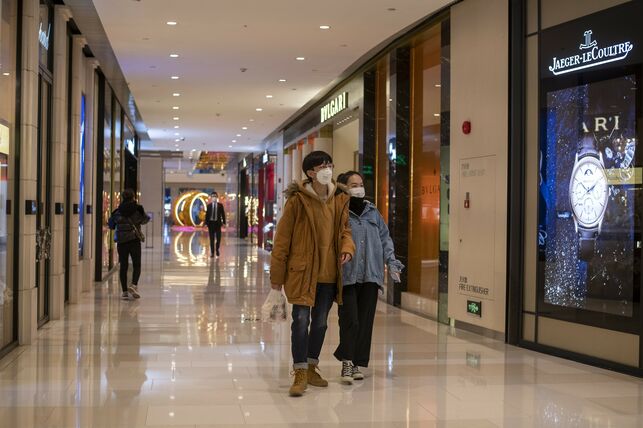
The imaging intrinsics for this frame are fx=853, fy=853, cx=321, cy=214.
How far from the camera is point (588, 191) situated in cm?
717

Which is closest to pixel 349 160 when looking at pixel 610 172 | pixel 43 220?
pixel 43 220

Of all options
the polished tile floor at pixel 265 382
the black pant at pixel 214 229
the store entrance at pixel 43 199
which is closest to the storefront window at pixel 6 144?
the polished tile floor at pixel 265 382

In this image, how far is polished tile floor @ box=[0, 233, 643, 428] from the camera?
5.02m

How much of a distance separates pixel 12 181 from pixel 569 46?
195 inches

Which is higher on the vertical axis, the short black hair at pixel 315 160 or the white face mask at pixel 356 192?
the short black hair at pixel 315 160

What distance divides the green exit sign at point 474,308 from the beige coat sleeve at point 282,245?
3.64 meters

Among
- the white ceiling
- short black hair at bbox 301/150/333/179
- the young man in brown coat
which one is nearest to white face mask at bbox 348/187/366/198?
the young man in brown coat

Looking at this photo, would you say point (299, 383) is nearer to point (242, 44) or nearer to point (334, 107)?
point (242, 44)

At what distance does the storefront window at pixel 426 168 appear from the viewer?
35.1 feet

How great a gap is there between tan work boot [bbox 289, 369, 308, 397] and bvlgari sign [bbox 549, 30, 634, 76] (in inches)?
142

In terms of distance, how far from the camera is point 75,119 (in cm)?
1114

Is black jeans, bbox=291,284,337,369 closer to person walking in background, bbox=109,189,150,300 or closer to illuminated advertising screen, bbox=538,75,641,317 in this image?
illuminated advertising screen, bbox=538,75,641,317

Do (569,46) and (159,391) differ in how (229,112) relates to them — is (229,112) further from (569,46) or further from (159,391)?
(159,391)

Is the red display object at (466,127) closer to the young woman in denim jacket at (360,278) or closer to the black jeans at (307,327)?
the young woman in denim jacket at (360,278)
